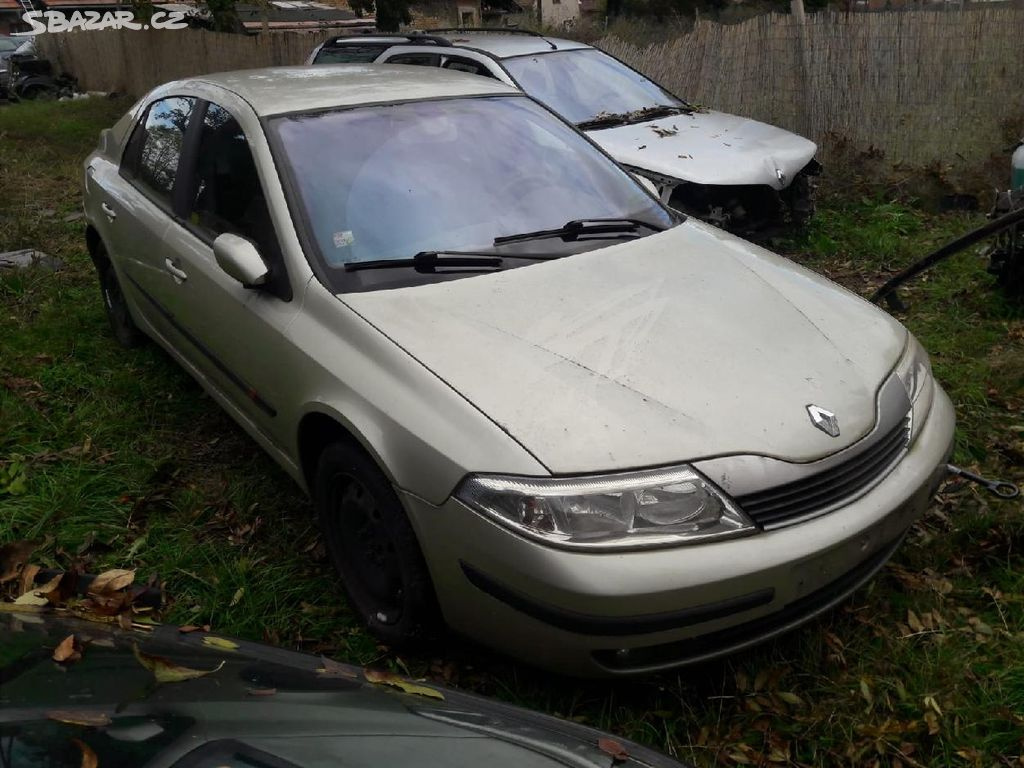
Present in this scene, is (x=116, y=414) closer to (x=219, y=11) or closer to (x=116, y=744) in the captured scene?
(x=116, y=744)

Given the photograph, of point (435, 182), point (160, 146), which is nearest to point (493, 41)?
point (160, 146)

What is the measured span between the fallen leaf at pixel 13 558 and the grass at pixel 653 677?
0.13 metres

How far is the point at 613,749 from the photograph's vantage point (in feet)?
6.05

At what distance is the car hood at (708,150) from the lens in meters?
6.29

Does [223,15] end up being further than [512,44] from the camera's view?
Yes

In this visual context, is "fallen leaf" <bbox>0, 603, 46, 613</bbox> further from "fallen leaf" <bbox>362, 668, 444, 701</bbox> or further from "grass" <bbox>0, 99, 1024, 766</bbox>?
"grass" <bbox>0, 99, 1024, 766</bbox>

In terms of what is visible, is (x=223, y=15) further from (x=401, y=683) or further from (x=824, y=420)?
(x=401, y=683)

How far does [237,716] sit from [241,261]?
1850 mm

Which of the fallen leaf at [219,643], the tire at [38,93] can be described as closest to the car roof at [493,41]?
the fallen leaf at [219,643]

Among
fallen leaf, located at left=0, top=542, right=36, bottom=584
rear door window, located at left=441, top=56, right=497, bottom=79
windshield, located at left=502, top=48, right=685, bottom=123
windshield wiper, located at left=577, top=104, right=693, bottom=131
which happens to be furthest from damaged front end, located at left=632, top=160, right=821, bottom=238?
fallen leaf, located at left=0, top=542, right=36, bottom=584

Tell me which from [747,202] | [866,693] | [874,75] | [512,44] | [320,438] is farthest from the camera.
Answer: [874,75]

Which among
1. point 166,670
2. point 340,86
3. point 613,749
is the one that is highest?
point 340,86

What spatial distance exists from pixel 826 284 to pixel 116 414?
3267 mm

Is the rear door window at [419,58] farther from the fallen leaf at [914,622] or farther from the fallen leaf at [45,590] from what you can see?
the fallen leaf at [914,622]
